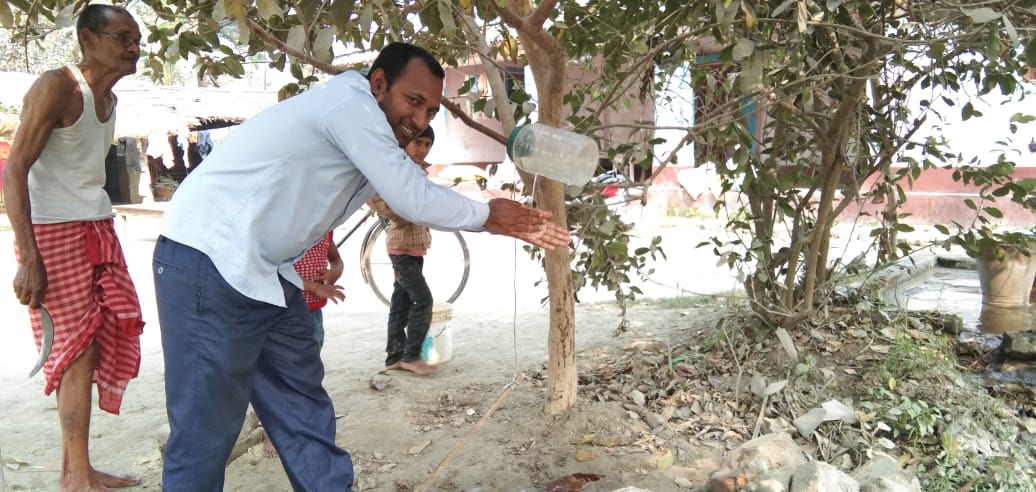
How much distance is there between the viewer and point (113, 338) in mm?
2705

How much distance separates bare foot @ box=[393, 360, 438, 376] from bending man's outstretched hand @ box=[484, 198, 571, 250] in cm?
218

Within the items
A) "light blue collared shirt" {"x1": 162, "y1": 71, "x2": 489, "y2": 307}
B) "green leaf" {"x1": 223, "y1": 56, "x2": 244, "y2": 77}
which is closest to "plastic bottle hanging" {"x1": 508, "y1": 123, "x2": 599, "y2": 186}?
"light blue collared shirt" {"x1": 162, "y1": 71, "x2": 489, "y2": 307}

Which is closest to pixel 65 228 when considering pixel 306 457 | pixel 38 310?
pixel 38 310

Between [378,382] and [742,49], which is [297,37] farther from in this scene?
[378,382]

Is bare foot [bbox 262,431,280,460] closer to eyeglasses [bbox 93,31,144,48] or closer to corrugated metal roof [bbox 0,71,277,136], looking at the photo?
eyeglasses [bbox 93,31,144,48]

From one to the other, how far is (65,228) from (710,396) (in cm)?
272

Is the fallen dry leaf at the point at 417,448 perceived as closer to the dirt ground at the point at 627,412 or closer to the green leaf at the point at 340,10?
the dirt ground at the point at 627,412

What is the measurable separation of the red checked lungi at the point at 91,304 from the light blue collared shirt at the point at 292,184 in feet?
3.13

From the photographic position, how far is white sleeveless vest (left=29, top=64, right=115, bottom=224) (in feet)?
8.34

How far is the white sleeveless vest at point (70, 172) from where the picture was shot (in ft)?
8.34

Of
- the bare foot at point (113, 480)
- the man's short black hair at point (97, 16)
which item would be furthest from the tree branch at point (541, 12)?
the bare foot at point (113, 480)

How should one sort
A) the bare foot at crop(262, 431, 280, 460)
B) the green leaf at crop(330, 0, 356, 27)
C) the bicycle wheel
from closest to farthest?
the green leaf at crop(330, 0, 356, 27) < the bare foot at crop(262, 431, 280, 460) < the bicycle wheel

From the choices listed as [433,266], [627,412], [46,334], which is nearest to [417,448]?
[627,412]

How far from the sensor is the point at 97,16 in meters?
2.49
